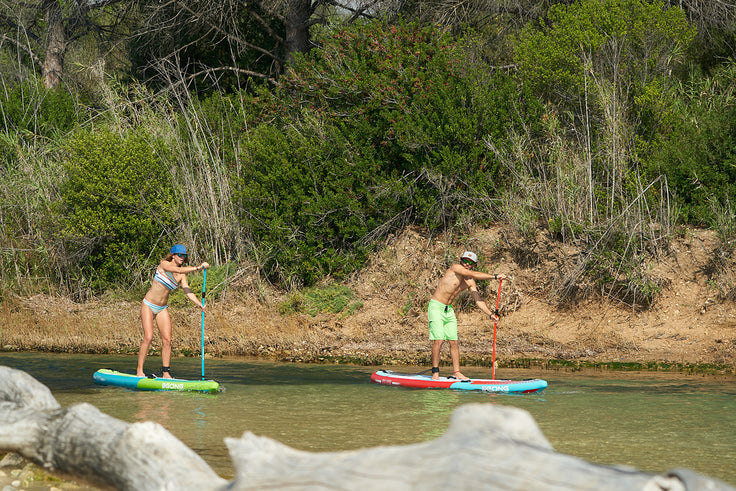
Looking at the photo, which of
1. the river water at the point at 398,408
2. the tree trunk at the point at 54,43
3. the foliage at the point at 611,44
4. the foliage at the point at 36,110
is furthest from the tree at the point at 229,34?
the river water at the point at 398,408

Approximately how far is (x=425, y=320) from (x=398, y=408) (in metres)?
5.84

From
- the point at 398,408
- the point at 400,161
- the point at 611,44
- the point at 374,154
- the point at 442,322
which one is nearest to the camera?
the point at 398,408

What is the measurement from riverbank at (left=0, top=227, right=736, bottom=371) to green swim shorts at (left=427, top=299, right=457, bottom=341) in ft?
7.25

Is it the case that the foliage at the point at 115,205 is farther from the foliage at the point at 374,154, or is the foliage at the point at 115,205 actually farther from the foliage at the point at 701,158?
the foliage at the point at 701,158

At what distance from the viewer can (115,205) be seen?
57.4 feet

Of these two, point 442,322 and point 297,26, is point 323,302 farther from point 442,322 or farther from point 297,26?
point 297,26

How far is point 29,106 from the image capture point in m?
20.0

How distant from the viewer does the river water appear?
7523mm

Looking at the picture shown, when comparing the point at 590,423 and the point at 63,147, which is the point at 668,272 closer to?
the point at 590,423

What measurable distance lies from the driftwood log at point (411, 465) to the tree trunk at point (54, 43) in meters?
21.4

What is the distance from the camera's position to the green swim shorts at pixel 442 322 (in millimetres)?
11438

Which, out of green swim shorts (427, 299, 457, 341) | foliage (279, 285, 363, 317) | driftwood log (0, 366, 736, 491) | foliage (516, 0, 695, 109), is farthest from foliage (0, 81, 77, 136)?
driftwood log (0, 366, 736, 491)

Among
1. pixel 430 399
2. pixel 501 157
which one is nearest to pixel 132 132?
pixel 501 157

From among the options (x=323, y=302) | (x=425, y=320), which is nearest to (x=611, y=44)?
(x=425, y=320)
